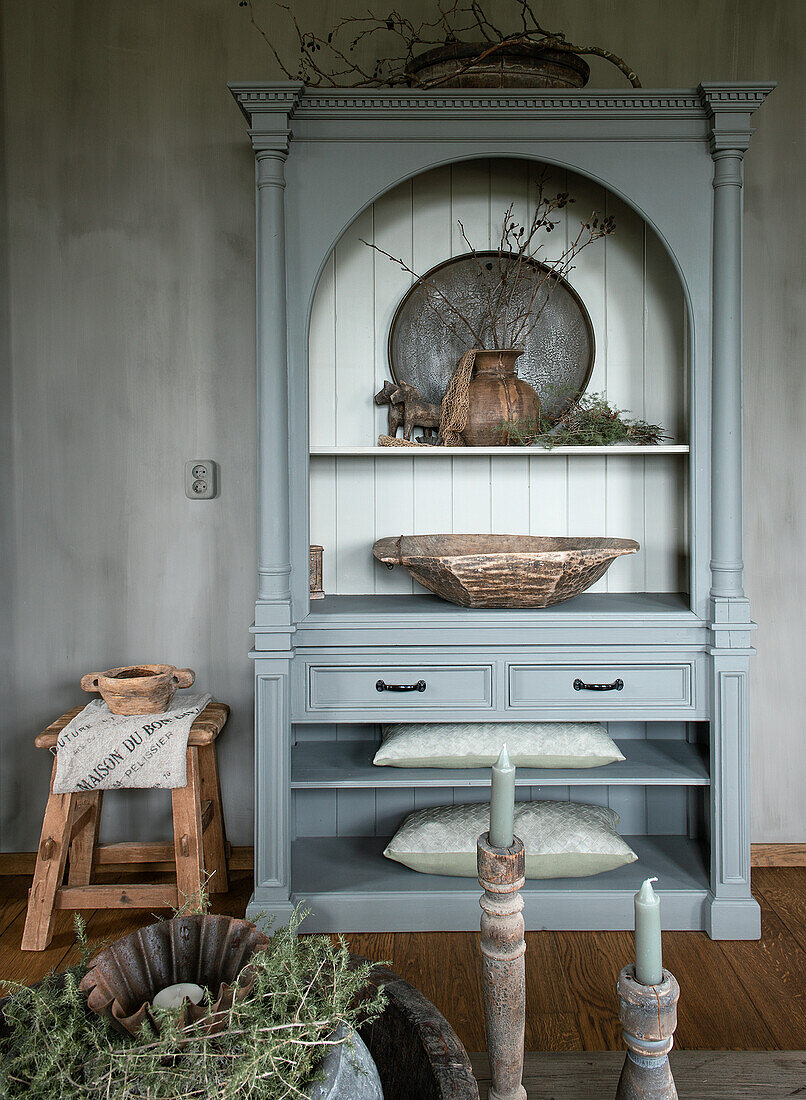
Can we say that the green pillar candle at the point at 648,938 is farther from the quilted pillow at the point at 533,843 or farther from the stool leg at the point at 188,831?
the stool leg at the point at 188,831

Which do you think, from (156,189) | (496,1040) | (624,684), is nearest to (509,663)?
(624,684)

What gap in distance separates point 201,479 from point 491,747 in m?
1.20

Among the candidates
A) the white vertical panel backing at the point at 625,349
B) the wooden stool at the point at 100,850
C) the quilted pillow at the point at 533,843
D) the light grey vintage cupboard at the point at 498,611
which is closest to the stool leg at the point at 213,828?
the wooden stool at the point at 100,850

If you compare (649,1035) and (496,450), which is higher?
(496,450)

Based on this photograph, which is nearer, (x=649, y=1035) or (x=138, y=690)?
(x=649, y=1035)

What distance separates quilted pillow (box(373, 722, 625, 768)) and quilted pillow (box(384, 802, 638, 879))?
19 cm

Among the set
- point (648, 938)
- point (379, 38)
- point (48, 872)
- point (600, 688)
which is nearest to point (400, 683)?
point (600, 688)

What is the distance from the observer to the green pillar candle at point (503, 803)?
891 millimetres

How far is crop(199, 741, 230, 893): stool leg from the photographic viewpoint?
244 centimetres

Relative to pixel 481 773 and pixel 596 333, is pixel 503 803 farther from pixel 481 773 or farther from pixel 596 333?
pixel 596 333

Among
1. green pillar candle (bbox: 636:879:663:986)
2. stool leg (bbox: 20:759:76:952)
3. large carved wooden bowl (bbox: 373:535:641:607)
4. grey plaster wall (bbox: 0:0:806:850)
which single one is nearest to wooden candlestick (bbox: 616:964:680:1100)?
green pillar candle (bbox: 636:879:663:986)

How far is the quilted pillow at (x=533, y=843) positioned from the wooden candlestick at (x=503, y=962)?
1319mm

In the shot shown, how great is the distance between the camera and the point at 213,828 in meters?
2.45

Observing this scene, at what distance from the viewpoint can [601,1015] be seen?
73.9 inches
